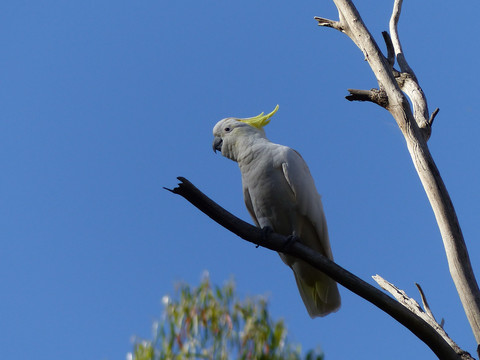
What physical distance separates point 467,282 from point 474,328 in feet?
0.70

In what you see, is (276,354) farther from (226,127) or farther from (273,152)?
(226,127)

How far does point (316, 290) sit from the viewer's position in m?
2.98

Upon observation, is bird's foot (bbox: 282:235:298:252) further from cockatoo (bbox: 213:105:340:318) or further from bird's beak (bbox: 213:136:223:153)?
bird's beak (bbox: 213:136:223:153)

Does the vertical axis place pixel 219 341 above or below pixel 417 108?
below

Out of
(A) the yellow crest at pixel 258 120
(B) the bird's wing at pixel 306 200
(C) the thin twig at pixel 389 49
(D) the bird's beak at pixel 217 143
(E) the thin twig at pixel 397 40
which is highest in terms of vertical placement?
(E) the thin twig at pixel 397 40

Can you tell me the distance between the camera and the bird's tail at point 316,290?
2921 millimetres

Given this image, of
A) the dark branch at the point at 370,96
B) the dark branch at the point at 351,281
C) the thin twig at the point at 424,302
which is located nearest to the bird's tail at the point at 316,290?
the thin twig at the point at 424,302

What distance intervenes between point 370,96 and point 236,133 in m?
0.84

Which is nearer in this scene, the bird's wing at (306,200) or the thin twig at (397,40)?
the bird's wing at (306,200)

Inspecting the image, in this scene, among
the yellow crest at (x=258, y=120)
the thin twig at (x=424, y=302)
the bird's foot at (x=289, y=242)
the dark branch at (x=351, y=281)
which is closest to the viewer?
the dark branch at (x=351, y=281)

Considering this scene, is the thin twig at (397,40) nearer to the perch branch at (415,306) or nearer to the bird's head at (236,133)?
the bird's head at (236,133)

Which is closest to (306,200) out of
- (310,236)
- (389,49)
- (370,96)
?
(310,236)

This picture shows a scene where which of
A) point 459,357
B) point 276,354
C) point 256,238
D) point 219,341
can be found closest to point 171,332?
point 219,341

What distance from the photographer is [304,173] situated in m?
2.88
